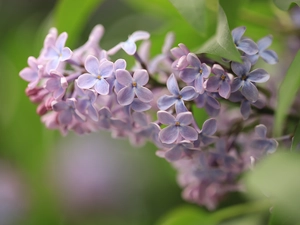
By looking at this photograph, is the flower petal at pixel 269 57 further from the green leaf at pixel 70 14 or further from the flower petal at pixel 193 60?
the green leaf at pixel 70 14

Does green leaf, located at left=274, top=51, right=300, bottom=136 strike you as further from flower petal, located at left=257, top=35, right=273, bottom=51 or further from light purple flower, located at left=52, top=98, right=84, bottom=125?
light purple flower, located at left=52, top=98, right=84, bottom=125

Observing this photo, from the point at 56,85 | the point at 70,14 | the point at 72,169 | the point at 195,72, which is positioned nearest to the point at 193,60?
the point at 195,72

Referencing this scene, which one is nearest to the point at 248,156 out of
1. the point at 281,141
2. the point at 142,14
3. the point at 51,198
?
the point at 281,141

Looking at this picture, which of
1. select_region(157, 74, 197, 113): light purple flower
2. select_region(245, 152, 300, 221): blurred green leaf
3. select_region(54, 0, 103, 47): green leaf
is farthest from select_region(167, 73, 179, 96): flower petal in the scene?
select_region(54, 0, 103, 47): green leaf

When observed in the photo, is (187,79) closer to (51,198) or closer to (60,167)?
(51,198)

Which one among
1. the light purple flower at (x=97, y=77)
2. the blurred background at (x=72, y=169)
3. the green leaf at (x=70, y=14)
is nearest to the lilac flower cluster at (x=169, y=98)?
the light purple flower at (x=97, y=77)

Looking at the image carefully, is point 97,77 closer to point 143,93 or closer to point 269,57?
point 143,93
